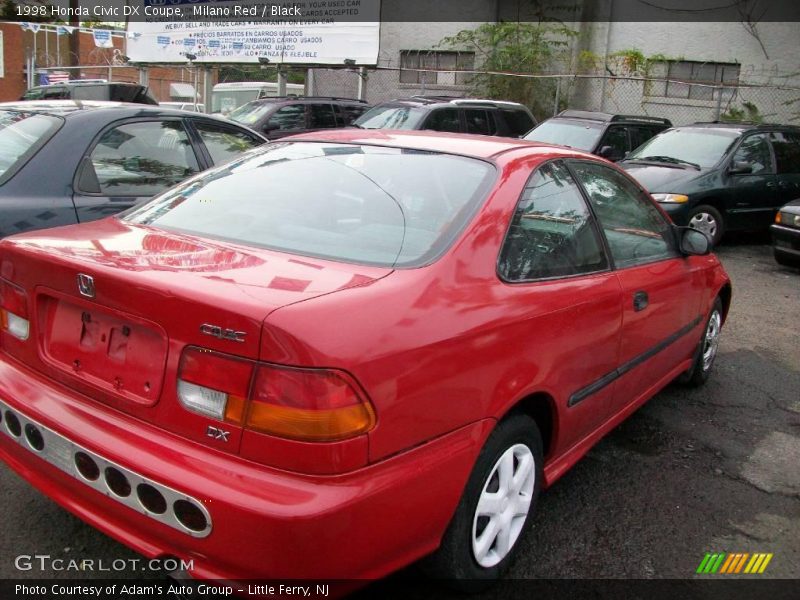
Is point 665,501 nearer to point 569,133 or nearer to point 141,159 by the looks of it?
point 141,159

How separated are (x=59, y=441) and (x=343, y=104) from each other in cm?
1237

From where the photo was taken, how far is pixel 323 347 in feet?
6.35

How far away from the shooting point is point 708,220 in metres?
9.26

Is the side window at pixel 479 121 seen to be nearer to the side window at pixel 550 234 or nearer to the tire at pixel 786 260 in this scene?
the tire at pixel 786 260

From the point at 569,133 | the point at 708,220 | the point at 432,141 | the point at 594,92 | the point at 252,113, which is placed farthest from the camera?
the point at 594,92

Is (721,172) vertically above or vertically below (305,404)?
above

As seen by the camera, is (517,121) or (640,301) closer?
(640,301)

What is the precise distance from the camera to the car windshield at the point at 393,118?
446 inches

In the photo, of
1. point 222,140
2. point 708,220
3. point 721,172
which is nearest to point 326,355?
point 222,140

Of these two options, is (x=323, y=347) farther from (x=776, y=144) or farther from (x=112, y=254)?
(x=776, y=144)

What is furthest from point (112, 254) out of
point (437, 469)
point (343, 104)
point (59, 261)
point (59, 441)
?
point (343, 104)

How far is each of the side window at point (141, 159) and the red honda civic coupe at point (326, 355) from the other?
1701mm

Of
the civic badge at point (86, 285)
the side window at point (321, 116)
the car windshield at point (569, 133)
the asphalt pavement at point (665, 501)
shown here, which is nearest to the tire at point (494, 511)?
the asphalt pavement at point (665, 501)

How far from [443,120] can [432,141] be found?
870 centimetres
